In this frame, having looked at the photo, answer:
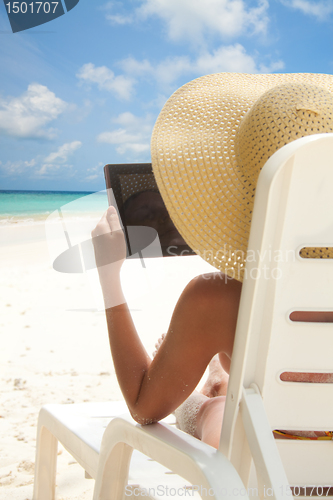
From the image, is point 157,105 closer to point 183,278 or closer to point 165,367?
point 183,278

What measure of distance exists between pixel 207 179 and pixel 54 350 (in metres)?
2.76

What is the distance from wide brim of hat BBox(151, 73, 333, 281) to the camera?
695 mm

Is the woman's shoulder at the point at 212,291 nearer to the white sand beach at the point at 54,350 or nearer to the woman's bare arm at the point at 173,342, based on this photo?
the woman's bare arm at the point at 173,342

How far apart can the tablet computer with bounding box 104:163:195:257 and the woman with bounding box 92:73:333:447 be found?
0.26m

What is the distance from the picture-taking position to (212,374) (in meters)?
1.22

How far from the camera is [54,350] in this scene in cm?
317

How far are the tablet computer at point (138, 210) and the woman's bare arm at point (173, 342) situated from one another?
27 cm

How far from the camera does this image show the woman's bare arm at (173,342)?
697 mm

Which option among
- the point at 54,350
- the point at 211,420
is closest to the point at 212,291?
the point at 211,420

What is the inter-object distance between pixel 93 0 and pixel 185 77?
464 inches

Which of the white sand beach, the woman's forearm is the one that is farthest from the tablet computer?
the woman's forearm

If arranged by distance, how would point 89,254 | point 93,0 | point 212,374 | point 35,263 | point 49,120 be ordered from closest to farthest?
point 89,254, point 212,374, point 35,263, point 49,120, point 93,0

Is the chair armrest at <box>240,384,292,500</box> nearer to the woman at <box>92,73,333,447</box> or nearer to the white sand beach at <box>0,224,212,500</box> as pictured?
the woman at <box>92,73,333,447</box>

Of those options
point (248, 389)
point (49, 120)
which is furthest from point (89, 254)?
point (49, 120)
